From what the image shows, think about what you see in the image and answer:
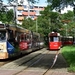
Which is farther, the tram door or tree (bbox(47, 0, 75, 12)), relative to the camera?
the tram door

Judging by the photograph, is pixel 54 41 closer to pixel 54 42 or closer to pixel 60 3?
pixel 54 42

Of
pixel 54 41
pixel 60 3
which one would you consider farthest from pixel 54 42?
pixel 60 3

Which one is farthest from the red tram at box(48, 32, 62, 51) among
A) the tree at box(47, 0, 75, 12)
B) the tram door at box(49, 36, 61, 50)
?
the tree at box(47, 0, 75, 12)

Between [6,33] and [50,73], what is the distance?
8.98m

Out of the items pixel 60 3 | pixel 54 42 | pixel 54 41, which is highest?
pixel 60 3

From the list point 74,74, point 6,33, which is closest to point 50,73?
point 74,74

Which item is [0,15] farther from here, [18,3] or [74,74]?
[74,74]

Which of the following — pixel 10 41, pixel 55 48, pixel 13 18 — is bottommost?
pixel 55 48

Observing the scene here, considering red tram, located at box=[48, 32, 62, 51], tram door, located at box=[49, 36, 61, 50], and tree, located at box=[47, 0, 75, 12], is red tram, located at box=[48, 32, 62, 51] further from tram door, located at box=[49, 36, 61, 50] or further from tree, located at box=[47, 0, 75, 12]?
tree, located at box=[47, 0, 75, 12]

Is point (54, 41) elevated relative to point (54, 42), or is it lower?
elevated

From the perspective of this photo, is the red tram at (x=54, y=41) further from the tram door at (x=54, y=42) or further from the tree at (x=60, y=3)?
the tree at (x=60, y=3)

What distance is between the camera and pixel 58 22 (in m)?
86.1

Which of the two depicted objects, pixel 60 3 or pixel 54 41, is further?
pixel 54 41

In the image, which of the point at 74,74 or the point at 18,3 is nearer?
the point at 74,74
